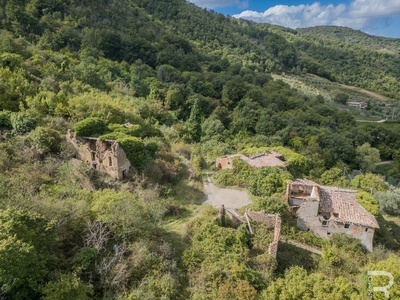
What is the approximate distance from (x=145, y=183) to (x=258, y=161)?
1390 cm

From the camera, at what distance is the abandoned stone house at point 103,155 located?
2370 cm

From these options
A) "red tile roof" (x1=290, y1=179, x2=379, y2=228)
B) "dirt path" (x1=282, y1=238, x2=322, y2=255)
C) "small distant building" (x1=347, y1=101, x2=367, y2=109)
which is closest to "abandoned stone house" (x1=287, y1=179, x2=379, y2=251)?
"red tile roof" (x1=290, y1=179, x2=379, y2=228)

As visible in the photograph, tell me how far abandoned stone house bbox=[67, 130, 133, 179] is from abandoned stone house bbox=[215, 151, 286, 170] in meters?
12.6

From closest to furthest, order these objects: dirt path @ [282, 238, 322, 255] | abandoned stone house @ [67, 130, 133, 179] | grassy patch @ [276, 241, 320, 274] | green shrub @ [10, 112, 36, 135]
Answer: grassy patch @ [276, 241, 320, 274], dirt path @ [282, 238, 322, 255], abandoned stone house @ [67, 130, 133, 179], green shrub @ [10, 112, 36, 135]

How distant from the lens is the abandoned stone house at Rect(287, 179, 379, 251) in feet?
77.3

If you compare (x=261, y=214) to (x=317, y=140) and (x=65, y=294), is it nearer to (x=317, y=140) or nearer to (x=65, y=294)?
(x=65, y=294)

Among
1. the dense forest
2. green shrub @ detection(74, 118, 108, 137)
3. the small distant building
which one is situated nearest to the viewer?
the dense forest

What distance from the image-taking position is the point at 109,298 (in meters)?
14.9

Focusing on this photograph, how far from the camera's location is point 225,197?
92.0 feet

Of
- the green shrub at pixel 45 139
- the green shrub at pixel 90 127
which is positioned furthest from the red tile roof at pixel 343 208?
the green shrub at pixel 45 139

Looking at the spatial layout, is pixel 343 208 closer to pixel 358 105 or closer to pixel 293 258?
pixel 293 258

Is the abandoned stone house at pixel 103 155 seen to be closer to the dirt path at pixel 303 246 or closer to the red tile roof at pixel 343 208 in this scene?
the dirt path at pixel 303 246

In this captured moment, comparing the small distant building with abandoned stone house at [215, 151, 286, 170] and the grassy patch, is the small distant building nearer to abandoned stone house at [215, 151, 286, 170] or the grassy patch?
abandoned stone house at [215, 151, 286, 170]

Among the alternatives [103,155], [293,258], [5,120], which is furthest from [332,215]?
[5,120]
